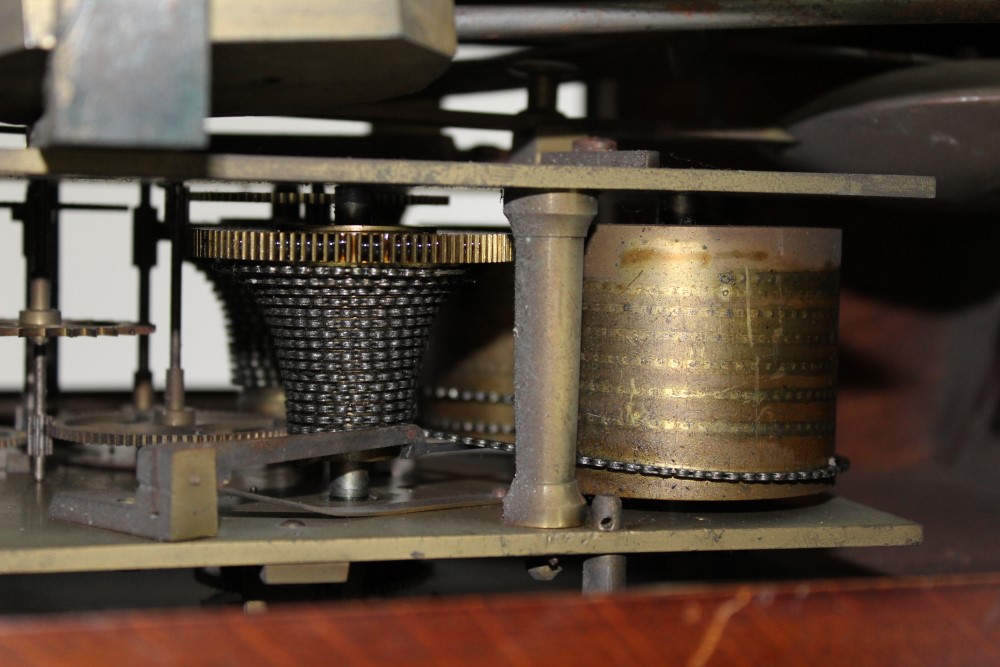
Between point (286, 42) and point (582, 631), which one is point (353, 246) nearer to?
point (286, 42)

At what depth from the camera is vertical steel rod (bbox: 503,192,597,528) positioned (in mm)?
→ 1644

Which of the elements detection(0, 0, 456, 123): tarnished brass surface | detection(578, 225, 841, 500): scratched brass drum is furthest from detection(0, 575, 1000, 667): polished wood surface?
detection(0, 0, 456, 123): tarnished brass surface

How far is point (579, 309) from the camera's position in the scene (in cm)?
167

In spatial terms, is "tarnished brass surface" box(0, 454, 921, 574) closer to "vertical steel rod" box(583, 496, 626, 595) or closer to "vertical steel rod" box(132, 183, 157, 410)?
"vertical steel rod" box(583, 496, 626, 595)

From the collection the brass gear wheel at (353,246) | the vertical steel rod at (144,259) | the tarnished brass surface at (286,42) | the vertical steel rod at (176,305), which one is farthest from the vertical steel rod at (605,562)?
the vertical steel rod at (144,259)

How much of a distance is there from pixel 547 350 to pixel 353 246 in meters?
0.26

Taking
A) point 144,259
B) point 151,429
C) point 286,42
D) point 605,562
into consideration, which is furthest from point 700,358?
point 144,259

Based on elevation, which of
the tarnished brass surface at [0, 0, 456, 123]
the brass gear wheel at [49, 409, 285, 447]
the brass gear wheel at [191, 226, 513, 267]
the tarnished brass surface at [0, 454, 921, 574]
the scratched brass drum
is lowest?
the tarnished brass surface at [0, 454, 921, 574]

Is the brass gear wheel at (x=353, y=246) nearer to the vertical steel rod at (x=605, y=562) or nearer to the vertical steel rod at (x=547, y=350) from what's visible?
the vertical steel rod at (x=547, y=350)

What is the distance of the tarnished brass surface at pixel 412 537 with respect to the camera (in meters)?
1.53

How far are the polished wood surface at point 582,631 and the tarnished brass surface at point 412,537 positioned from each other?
0.12 meters

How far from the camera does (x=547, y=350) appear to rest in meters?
1.66

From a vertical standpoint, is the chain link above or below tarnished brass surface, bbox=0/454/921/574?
above

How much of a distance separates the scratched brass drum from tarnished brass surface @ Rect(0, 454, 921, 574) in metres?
0.06
